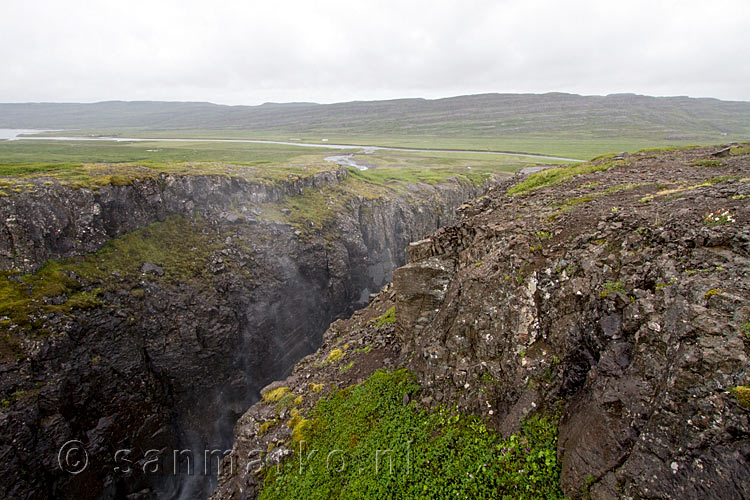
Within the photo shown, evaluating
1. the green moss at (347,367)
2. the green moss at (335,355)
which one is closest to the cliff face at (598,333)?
the green moss at (347,367)

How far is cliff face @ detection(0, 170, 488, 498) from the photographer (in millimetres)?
21859

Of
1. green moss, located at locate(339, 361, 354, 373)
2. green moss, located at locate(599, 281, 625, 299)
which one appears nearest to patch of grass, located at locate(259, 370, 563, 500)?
green moss, located at locate(339, 361, 354, 373)

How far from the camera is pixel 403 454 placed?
12023mm

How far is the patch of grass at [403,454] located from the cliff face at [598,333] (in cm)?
49

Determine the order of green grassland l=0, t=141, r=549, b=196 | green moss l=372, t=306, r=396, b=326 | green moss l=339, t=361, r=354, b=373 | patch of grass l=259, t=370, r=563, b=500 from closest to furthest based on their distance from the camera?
patch of grass l=259, t=370, r=563, b=500 < green moss l=339, t=361, r=354, b=373 < green moss l=372, t=306, r=396, b=326 < green grassland l=0, t=141, r=549, b=196

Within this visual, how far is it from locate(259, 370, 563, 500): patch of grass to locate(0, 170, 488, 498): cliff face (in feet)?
56.8

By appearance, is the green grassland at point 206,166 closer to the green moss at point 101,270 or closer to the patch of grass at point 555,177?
the green moss at point 101,270

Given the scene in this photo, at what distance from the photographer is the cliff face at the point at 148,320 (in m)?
21.9

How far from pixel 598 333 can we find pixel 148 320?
31760mm

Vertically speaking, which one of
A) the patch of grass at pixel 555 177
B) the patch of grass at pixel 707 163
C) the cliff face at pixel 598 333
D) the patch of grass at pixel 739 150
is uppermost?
the patch of grass at pixel 739 150

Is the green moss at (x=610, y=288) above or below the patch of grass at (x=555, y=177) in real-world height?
below

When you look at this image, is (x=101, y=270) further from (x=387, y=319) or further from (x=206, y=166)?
(x=387, y=319)

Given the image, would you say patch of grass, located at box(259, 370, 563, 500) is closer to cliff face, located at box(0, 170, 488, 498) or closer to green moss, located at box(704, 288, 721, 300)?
green moss, located at box(704, 288, 721, 300)

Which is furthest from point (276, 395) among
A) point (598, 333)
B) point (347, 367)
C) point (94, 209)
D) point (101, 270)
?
point (94, 209)
